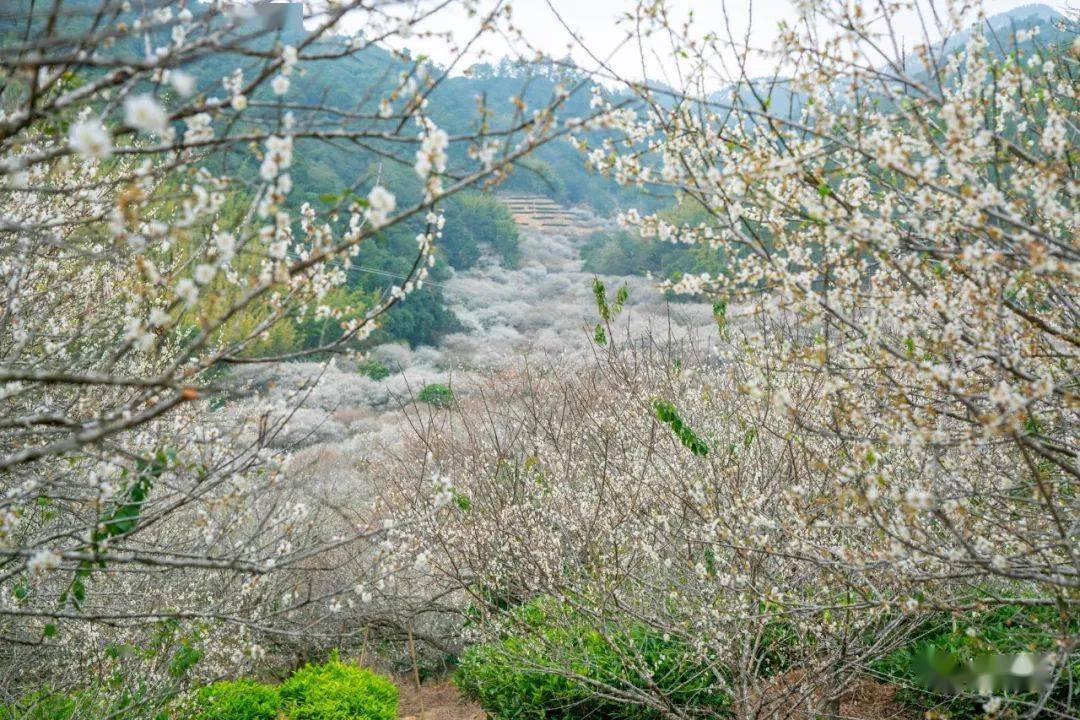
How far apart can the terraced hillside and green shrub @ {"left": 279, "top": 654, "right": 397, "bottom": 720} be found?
32579mm

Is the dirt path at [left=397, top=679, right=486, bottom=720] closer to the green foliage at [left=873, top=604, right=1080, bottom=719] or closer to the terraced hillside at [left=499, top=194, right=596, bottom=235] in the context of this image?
the green foliage at [left=873, top=604, right=1080, bottom=719]

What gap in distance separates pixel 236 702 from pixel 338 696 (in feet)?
2.99

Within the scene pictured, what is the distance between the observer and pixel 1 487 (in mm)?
3764

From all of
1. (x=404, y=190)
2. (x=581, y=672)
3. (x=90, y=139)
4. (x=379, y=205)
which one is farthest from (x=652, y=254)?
(x=90, y=139)

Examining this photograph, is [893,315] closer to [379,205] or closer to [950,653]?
[379,205]

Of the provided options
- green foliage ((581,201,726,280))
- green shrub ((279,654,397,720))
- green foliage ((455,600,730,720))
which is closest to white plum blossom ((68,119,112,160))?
green foliage ((455,600,730,720))

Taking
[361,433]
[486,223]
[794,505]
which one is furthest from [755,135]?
[486,223]

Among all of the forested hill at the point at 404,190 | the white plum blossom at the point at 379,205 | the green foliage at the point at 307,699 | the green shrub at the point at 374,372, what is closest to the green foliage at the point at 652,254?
the forested hill at the point at 404,190

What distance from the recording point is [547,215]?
40.8m

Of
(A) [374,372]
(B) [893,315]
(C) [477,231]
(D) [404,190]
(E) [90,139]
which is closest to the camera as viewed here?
(E) [90,139]

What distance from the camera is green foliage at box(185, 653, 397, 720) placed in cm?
638

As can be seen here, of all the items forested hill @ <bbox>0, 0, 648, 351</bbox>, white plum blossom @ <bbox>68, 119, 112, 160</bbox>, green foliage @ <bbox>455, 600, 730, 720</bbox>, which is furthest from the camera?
forested hill @ <bbox>0, 0, 648, 351</bbox>

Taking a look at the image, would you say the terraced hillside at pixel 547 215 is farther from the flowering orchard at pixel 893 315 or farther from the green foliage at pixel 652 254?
the flowering orchard at pixel 893 315

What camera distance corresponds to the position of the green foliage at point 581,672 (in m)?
5.18
